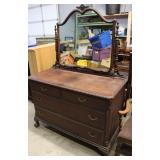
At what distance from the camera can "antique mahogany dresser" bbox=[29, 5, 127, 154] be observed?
4.80 feet

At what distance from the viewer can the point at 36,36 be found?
4129 millimetres

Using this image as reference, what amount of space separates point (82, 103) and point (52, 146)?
68 centimetres

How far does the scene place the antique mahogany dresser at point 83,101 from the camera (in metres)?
1.46

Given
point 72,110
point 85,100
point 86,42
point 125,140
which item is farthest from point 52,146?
point 86,42

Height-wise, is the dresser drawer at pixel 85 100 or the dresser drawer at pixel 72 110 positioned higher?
the dresser drawer at pixel 85 100

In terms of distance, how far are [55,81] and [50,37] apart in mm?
2267

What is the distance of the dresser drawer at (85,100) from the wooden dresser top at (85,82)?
0.04 m

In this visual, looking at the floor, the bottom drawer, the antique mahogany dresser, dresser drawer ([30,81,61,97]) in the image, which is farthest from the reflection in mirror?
the floor

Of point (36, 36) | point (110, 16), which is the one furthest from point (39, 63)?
point (36, 36)

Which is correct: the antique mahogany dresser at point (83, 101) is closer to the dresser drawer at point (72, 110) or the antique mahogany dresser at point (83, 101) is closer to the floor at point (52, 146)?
the dresser drawer at point (72, 110)

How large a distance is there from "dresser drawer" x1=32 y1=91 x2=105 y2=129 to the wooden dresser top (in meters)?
0.18

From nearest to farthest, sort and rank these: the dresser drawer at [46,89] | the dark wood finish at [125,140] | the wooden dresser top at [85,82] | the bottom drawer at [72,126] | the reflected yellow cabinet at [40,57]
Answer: the dark wood finish at [125,140]
the wooden dresser top at [85,82]
the bottom drawer at [72,126]
the dresser drawer at [46,89]
the reflected yellow cabinet at [40,57]

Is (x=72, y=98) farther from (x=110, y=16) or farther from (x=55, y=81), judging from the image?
(x=110, y=16)

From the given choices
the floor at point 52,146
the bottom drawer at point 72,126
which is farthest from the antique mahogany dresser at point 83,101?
the floor at point 52,146
